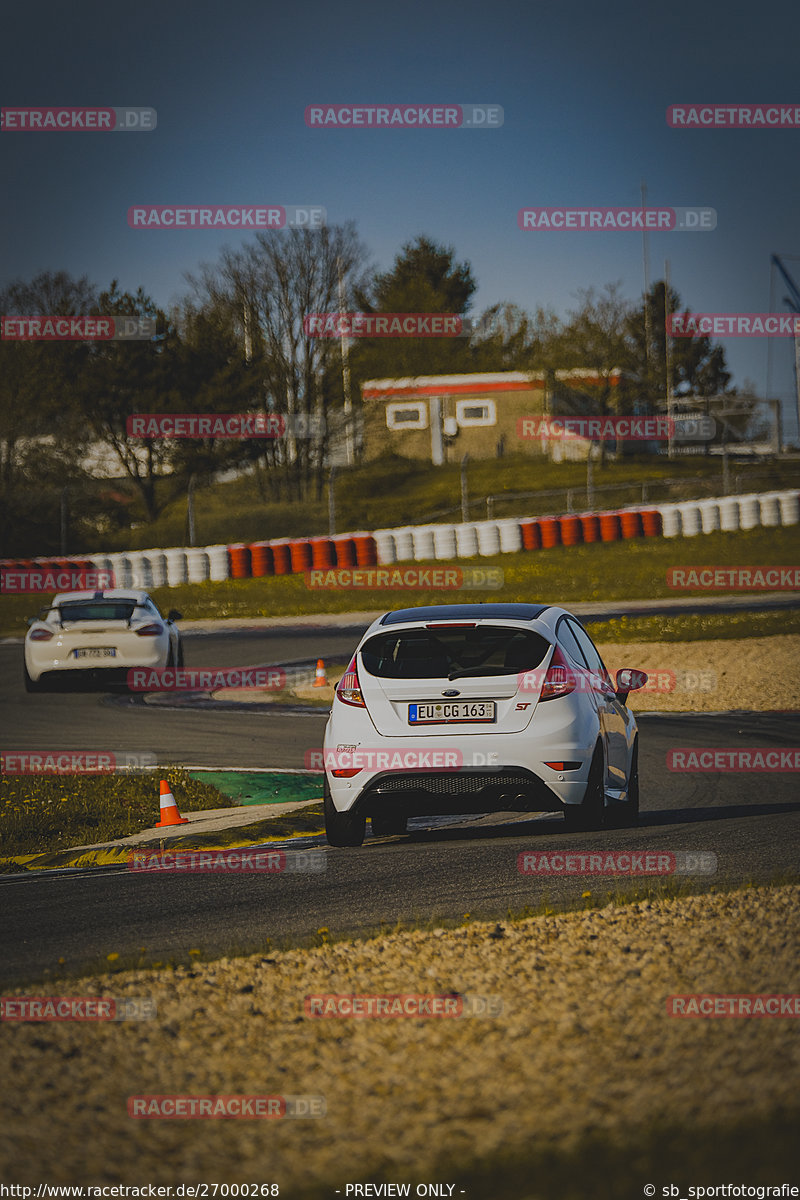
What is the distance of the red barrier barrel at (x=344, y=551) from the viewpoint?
35.1 meters

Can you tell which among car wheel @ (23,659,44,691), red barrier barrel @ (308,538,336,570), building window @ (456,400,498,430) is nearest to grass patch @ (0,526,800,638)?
red barrier barrel @ (308,538,336,570)

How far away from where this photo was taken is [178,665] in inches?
755

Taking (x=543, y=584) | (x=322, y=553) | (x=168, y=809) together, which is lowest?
(x=543, y=584)

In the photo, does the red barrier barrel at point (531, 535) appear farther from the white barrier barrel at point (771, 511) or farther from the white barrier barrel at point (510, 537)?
the white barrier barrel at point (771, 511)

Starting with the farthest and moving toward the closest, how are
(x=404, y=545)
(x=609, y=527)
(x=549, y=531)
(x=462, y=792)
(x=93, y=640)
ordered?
(x=609, y=527) < (x=549, y=531) < (x=404, y=545) < (x=93, y=640) < (x=462, y=792)

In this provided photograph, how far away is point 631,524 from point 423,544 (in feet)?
20.9

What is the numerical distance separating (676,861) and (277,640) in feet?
58.0

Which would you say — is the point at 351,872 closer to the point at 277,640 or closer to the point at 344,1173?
the point at 344,1173

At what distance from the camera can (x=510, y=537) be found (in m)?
36.5

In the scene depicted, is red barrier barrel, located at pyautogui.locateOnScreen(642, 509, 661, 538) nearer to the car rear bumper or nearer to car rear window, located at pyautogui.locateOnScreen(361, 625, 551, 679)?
car rear window, located at pyautogui.locateOnScreen(361, 625, 551, 679)

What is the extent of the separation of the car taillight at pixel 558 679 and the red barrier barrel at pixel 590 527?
2964 cm

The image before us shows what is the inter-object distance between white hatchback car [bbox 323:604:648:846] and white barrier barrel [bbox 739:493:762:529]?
30885 millimetres

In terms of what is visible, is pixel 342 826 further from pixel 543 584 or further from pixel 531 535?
pixel 531 535

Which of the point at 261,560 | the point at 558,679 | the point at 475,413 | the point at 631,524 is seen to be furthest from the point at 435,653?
the point at 475,413
